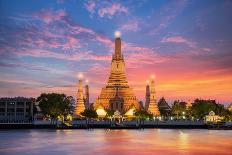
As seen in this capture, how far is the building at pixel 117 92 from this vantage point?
131m

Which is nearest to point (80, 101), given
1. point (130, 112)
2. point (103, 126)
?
point (130, 112)

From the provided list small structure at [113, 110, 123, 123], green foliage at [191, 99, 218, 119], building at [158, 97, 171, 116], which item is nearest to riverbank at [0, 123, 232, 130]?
small structure at [113, 110, 123, 123]

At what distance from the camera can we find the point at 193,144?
63.9 m

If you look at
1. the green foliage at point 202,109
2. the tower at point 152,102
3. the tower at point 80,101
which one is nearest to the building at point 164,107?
the tower at point 152,102

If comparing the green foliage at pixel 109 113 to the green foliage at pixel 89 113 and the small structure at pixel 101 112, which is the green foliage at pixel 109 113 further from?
the green foliage at pixel 89 113

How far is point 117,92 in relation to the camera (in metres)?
133

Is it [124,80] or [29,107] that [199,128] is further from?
[29,107]

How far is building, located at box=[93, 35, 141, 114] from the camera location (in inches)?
5148

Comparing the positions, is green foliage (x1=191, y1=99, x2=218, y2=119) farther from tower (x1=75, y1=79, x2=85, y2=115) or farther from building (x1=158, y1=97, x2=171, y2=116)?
tower (x1=75, y1=79, x2=85, y2=115)

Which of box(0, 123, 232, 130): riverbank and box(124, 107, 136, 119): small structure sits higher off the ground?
box(124, 107, 136, 119): small structure

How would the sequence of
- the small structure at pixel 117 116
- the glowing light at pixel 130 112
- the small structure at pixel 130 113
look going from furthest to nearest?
1. the glowing light at pixel 130 112
2. the small structure at pixel 130 113
3. the small structure at pixel 117 116

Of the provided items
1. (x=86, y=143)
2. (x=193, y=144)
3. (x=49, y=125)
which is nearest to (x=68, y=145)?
(x=86, y=143)

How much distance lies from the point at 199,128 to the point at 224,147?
49.1 meters

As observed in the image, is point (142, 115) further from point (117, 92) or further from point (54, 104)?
point (54, 104)
